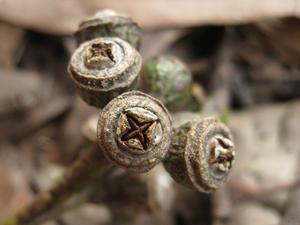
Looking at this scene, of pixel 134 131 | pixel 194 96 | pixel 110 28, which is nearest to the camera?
pixel 134 131

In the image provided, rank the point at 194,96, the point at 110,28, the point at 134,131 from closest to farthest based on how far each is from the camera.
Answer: the point at 134,131, the point at 110,28, the point at 194,96

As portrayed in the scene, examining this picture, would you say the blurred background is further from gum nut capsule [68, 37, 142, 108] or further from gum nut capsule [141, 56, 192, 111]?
gum nut capsule [68, 37, 142, 108]

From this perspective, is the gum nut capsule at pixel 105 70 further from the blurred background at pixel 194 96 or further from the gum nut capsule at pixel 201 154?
the blurred background at pixel 194 96

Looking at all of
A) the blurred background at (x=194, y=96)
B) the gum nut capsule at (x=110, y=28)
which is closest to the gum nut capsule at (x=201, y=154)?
the gum nut capsule at (x=110, y=28)

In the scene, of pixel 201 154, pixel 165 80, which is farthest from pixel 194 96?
pixel 201 154

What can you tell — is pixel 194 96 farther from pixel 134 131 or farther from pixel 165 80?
pixel 134 131
